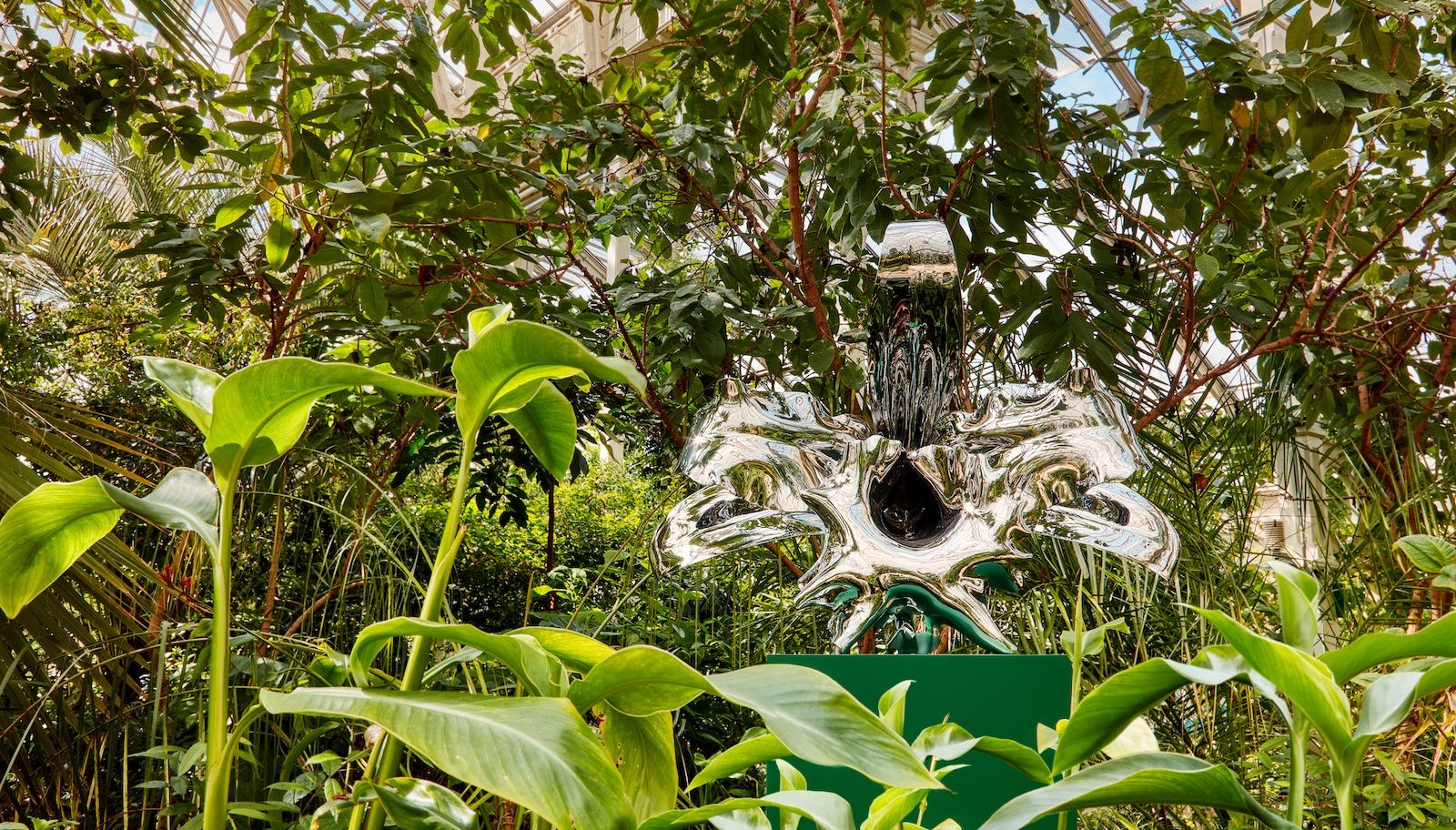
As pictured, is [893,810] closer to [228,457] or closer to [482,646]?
[482,646]

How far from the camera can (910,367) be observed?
2.67ft

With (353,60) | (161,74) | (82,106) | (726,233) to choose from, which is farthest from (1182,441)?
(82,106)

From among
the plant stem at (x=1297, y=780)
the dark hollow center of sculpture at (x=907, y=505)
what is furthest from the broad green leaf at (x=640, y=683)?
the dark hollow center of sculpture at (x=907, y=505)

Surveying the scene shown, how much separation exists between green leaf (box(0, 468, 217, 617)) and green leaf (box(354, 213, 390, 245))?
0.82 m

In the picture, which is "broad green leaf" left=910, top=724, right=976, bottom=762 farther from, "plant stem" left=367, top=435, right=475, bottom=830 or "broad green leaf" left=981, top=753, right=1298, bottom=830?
"plant stem" left=367, top=435, right=475, bottom=830

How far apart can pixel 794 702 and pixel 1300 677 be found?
0.18 meters

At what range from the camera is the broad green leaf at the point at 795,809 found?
0.39 metres

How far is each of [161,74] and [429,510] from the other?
Answer: 1.49 m

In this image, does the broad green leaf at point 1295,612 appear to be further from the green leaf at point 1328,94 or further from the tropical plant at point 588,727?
the green leaf at point 1328,94

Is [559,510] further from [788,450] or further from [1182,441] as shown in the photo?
[788,450]

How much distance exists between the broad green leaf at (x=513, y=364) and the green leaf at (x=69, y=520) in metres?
0.15

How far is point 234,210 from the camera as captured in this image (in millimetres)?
1652

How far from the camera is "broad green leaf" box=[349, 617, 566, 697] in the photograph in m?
0.41

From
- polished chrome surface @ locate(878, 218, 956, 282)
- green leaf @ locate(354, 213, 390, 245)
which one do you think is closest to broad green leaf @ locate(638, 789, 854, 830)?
polished chrome surface @ locate(878, 218, 956, 282)
